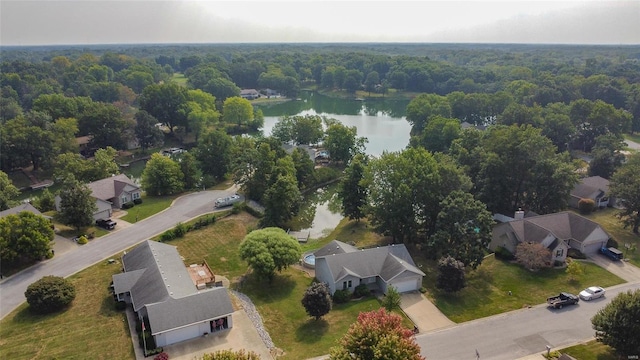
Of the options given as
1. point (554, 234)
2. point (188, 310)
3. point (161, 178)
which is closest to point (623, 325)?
point (554, 234)

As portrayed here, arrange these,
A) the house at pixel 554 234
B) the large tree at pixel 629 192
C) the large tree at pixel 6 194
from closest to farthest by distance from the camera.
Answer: the house at pixel 554 234 < the large tree at pixel 629 192 < the large tree at pixel 6 194

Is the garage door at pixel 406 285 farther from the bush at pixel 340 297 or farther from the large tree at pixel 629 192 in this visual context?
the large tree at pixel 629 192

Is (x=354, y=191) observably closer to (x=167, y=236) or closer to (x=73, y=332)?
(x=167, y=236)

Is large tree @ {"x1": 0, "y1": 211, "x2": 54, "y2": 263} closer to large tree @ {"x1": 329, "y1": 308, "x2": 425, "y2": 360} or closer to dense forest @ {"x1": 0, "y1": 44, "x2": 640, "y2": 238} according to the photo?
dense forest @ {"x1": 0, "y1": 44, "x2": 640, "y2": 238}

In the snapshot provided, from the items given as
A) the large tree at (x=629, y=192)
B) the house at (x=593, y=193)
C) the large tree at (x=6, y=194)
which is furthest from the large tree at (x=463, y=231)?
the large tree at (x=6, y=194)

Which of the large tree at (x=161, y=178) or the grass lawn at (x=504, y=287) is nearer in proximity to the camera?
the grass lawn at (x=504, y=287)

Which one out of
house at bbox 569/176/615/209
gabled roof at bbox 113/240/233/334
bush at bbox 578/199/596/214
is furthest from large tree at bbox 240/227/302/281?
house at bbox 569/176/615/209
